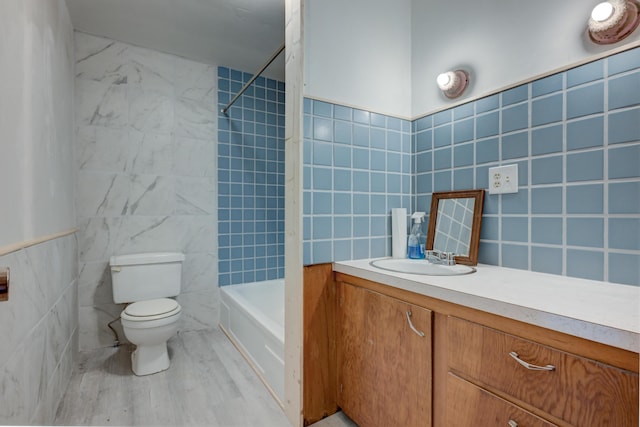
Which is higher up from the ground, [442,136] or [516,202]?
[442,136]

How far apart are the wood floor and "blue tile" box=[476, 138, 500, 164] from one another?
157 centimetres

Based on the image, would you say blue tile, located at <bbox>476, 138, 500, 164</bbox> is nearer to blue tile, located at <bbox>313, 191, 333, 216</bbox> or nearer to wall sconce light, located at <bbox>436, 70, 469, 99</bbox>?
wall sconce light, located at <bbox>436, 70, 469, 99</bbox>

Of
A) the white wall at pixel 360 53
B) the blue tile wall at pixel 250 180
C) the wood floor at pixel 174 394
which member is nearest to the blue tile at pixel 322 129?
the white wall at pixel 360 53

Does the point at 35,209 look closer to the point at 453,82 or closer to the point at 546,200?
the point at 453,82

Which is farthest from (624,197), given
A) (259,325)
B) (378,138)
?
(259,325)

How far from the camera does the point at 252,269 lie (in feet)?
9.51

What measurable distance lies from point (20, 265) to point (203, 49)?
2.05 meters

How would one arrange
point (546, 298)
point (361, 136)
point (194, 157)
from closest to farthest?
point (546, 298)
point (361, 136)
point (194, 157)

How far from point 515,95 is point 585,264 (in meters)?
0.72

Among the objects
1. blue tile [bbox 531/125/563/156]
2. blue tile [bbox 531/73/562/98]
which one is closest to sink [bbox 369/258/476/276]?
blue tile [bbox 531/125/563/156]

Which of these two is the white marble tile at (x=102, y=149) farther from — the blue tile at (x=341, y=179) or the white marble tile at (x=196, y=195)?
the blue tile at (x=341, y=179)

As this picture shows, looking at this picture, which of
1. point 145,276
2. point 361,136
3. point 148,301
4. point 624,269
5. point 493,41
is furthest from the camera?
point 145,276

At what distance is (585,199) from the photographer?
3.53ft

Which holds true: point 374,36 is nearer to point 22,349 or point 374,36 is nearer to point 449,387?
point 449,387
